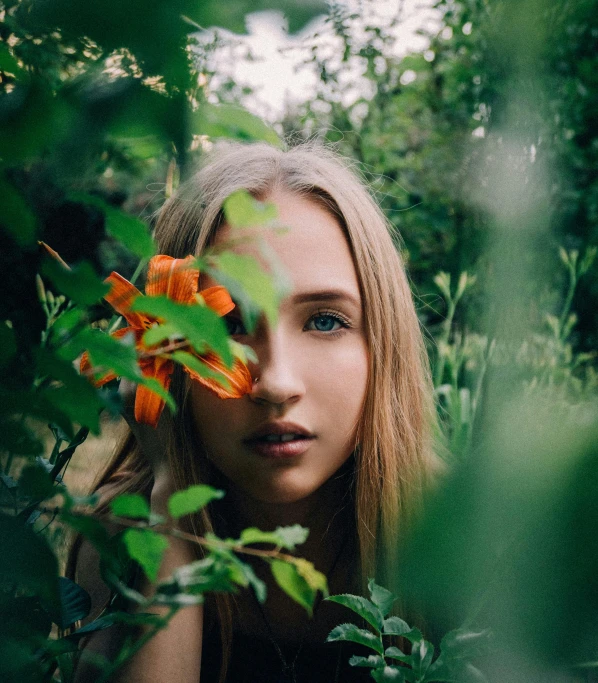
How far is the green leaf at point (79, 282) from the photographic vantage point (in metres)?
0.31

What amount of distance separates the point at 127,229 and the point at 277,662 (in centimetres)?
103

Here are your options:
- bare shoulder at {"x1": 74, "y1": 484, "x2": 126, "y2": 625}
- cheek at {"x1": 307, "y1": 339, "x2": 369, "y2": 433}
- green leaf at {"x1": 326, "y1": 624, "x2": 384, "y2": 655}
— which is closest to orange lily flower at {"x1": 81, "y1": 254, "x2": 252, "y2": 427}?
green leaf at {"x1": 326, "y1": 624, "x2": 384, "y2": 655}

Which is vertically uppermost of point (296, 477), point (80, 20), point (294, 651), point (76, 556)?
point (80, 20)

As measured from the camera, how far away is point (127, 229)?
12.1 inches

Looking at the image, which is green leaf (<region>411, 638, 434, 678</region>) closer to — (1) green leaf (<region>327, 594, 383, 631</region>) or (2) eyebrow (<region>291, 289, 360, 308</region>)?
(1) green leaf (<region>327, 594, 383, 631</region>)

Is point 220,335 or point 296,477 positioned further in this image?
point 296,477

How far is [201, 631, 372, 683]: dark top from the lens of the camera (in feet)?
3.67

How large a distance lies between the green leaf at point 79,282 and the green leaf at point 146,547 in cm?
12

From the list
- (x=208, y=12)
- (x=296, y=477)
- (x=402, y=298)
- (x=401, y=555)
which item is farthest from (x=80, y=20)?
(x=402, y=298)

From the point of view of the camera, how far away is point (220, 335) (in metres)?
0.31

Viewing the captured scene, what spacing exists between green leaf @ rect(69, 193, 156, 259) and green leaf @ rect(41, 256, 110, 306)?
2 centimetres

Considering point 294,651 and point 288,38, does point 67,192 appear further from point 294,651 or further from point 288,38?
point 294,651

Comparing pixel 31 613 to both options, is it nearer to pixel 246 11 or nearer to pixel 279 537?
pixel 279 537

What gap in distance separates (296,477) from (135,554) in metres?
0.59
